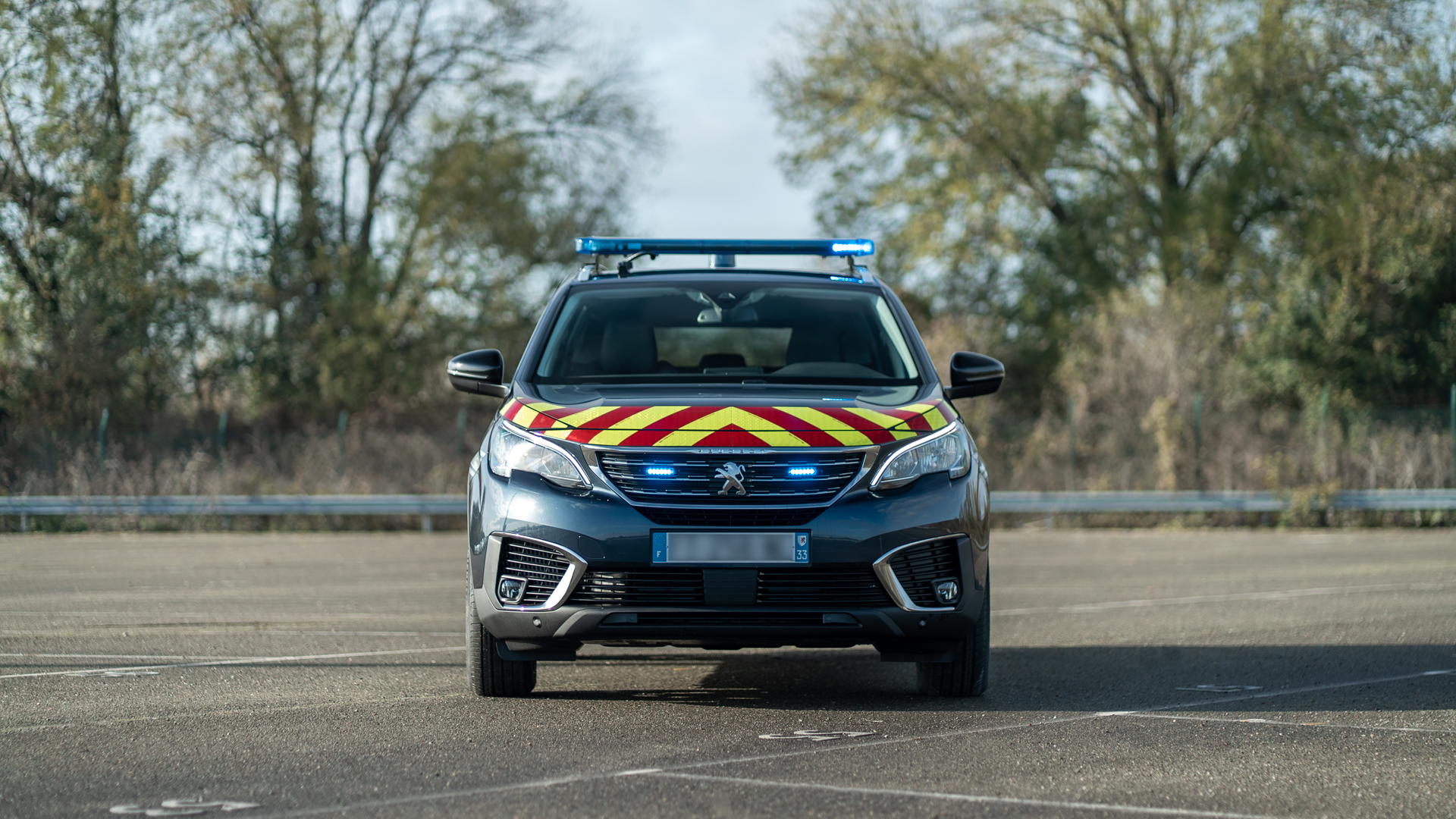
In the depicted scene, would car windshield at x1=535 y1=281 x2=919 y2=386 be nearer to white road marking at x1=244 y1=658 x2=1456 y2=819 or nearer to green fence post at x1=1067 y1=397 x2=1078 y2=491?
white road marking at x1=244 y1=658 x2=1456 y2=819

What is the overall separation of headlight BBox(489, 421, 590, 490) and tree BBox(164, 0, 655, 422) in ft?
77.4

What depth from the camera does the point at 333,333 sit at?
28.7 m

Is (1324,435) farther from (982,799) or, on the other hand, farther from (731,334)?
(982,799)

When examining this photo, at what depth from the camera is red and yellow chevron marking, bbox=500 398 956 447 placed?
543 centimetres

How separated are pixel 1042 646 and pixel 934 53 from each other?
25752mm

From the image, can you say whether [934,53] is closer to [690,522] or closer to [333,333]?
[333,333]

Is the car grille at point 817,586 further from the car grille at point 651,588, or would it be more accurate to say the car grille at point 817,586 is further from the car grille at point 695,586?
the car grille at point 651,588

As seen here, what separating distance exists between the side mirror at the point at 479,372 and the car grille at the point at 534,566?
107 cm

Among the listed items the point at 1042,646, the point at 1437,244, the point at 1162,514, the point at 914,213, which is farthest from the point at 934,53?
the point at 1042,646

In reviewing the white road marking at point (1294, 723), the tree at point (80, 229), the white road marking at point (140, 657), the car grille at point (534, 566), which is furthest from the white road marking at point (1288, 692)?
the tree at point (80, 229)

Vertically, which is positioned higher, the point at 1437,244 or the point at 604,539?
the point at 1437,244

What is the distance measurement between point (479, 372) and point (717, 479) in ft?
5.11

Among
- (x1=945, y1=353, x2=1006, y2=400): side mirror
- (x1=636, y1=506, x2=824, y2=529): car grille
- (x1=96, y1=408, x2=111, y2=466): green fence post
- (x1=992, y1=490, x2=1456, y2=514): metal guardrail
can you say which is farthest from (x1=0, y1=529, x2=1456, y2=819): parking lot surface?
(x1=96, y1=408, x2=111, y2=466): green fence post

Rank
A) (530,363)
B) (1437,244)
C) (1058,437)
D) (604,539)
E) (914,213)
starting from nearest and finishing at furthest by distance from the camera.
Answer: (604,539) < (530,363) < (1058,437) < (1437,244) < (914,213)
